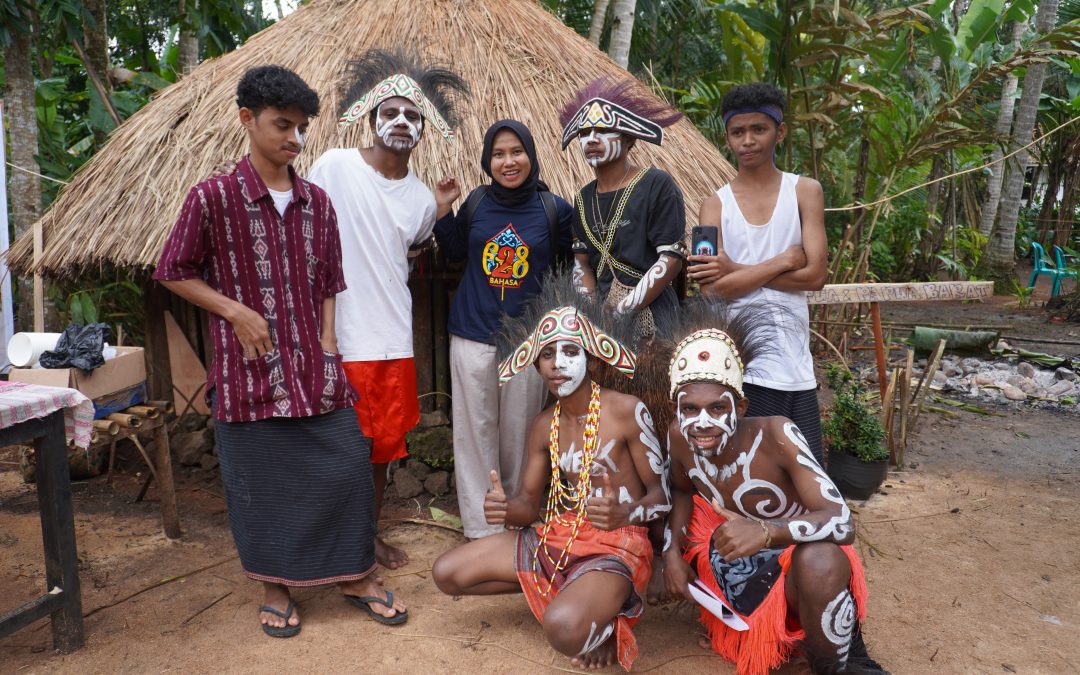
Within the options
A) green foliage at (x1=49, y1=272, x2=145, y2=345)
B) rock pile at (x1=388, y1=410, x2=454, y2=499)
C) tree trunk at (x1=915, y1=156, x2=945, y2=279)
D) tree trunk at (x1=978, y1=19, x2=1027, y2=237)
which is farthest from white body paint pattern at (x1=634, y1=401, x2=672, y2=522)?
tree trunk at (x1=915, y1=156, x2=945, y2=279)

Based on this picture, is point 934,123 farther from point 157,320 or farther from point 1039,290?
point 1039,290

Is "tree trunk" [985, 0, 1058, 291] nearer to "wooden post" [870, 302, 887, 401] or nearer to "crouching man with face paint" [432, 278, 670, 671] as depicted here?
"wooden post" [870, 302, 887, 401]

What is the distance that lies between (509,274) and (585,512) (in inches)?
42.0

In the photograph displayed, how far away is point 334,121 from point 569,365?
2448 millimetres

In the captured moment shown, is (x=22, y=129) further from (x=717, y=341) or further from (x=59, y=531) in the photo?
(x=717, y=341)

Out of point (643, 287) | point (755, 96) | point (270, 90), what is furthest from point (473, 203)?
point (755, 96)

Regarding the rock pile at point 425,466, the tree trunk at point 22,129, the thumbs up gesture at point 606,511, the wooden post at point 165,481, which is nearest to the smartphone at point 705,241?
the thumbs up gesture at point 606,511

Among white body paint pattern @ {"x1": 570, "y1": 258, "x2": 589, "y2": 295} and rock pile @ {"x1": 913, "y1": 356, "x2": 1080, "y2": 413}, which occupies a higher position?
white body paint pattern @ {"x1": 570, "y1": 258, "x2": 589, "y2": 295}

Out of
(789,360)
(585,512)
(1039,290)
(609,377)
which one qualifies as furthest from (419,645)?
(1039,290)

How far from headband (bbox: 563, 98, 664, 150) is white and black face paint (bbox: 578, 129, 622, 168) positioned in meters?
0.02

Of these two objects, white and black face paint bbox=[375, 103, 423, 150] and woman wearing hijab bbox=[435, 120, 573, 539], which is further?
woman wearing hijab bbox=[435, 120, 573, 539]

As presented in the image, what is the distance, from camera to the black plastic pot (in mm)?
4379

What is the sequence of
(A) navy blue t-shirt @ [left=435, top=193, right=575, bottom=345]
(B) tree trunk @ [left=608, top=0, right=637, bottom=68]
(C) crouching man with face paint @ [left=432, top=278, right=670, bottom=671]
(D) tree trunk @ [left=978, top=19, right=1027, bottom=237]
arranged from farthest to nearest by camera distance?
(D) tree trunk @ [left=978, top=19, right=1027, bottom=237]
(B) tree trunk @ [left=608, top=0, right=637, bottom=68]
(A) navy blue t-shirt @ [left=435, top=193, right=575, bottom=345]
(C) crouching man with face paint @ [left=432, top=278, right=670, bottom=671]

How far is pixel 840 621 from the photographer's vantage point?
2.38 meters
